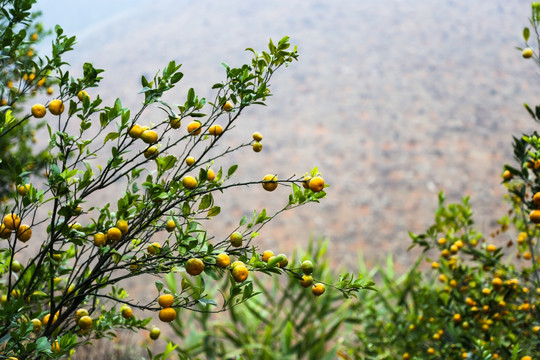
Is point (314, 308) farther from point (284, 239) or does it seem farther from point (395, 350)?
point (284, 239)

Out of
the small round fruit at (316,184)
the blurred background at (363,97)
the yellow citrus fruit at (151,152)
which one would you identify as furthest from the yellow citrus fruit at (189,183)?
the blurred background at (363,97)

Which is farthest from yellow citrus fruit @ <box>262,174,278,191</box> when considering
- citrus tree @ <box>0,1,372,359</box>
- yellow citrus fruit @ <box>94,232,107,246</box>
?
yellow citrus fruit @ <box>94,232,107,246</box>

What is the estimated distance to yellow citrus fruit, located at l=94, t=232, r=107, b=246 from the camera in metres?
0.91

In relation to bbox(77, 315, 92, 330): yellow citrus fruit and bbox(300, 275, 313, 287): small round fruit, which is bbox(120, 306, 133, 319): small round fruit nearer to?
bbox(77, 315, 92, 330): yellow citrus fruit

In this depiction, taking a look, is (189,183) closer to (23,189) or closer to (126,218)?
(126,218)

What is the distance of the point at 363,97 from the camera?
10.4 meters

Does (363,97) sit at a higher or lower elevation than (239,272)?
higher

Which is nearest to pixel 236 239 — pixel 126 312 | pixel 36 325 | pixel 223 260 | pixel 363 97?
pixel 223 260

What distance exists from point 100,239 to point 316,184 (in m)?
0.43

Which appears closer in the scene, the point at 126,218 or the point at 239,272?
the point at 239,272

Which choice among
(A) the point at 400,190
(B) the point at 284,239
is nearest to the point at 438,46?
(A) the point at 400,190

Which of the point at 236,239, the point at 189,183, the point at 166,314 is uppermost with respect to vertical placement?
the point at 189,183

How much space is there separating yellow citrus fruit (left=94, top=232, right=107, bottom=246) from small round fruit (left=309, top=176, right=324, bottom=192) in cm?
41

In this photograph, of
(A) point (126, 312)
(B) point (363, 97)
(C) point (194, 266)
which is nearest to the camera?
(C) point (194, 266)
